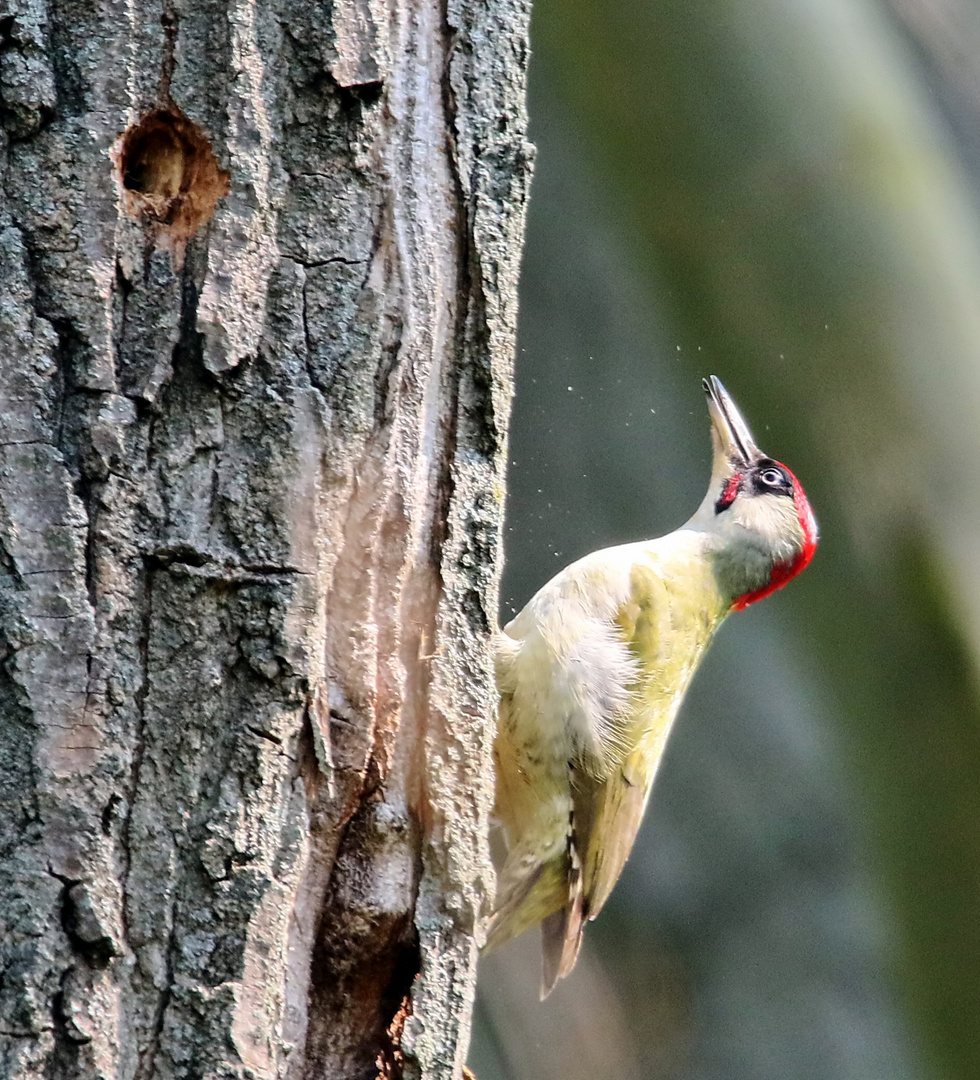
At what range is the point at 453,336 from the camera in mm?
1354

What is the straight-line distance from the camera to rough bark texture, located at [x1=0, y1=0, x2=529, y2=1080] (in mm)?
1086

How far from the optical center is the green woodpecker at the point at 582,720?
245cm

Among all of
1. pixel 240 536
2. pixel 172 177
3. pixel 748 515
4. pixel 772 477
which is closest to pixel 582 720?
pixel 748 515

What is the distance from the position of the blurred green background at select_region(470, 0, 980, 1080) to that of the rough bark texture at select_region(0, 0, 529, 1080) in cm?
227

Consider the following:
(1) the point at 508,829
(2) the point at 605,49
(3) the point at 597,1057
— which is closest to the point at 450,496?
(1) the point at 508,829

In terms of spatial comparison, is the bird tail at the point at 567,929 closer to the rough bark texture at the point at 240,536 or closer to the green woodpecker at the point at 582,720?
the green woodpecker at the point at 582,720

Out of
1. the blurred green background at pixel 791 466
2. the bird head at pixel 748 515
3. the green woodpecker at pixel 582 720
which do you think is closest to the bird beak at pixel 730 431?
the bird head at pixel 748 515

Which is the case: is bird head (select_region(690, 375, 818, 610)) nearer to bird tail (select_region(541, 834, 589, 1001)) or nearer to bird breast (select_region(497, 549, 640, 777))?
bird breast (select_region(497, 549, 640, 777))

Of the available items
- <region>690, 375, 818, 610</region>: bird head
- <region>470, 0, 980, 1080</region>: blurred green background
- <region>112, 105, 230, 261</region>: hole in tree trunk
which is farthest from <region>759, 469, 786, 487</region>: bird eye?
<region>112, 105, 230, 261</region>: hole in tree trunk

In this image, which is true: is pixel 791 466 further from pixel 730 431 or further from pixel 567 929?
pixel 567 929

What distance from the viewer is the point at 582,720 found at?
2.49 m

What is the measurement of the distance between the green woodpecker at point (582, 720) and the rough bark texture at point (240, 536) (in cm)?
109

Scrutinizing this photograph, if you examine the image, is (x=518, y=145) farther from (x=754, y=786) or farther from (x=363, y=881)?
(x=754, y=786)

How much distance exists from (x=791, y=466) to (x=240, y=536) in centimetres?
276
